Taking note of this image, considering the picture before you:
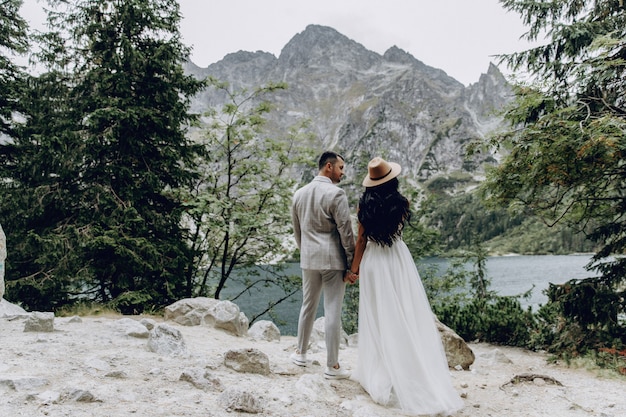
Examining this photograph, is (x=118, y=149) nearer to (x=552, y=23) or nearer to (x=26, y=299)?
(x=26, y=299)

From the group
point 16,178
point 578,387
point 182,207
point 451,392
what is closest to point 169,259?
point 182,207

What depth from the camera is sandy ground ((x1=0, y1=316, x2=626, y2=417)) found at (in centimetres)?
315

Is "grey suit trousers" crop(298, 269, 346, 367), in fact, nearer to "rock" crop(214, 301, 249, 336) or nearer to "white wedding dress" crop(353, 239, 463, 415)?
"white wedding dress" crop(353, 239, 463, 415)

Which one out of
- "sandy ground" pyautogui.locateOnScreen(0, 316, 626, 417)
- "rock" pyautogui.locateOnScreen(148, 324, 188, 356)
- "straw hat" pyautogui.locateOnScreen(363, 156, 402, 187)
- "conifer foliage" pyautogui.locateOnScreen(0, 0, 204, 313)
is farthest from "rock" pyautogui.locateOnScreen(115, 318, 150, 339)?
"straw hat" pyautogui.locateOnScreen(363, 156, 402, 187)

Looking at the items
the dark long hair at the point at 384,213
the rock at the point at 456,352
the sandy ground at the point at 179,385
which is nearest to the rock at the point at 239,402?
the sandy ground at the point at 179,385

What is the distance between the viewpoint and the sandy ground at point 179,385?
315 centimetres

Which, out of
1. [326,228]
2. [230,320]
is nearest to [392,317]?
[326,228]

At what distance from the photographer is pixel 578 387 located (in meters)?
5.53

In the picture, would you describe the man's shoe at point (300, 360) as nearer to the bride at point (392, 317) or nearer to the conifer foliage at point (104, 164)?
the bride at point (392, 317)

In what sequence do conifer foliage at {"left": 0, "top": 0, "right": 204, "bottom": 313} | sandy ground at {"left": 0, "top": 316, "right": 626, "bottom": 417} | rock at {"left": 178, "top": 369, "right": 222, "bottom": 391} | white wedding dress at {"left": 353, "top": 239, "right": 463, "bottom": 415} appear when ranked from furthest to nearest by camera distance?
conifer foliage at {"left": 0, "top": 0, "right": 204, "bottom": 313}, white wedding dress at {"left": 353, "top": 239, "right": 463, "bottom": 415}, rock at {"left": 178, "top": 369, "right": 222, "bottom": 391}, sandy ground at {"left": 0, "top": 316, "right": 626, "bottom": 417}

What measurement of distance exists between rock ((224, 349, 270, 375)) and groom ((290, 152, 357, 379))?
679mm

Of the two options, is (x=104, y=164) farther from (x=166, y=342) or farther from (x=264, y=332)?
(x=166, y=342)

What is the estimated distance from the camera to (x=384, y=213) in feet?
13.9

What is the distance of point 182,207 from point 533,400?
834cm
